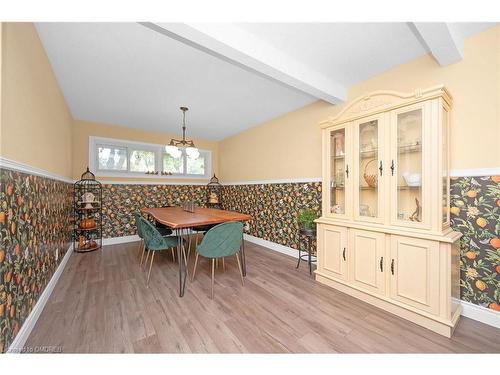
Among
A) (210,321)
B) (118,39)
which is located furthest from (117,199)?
(210,321)

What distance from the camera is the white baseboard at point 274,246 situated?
10.4 feet

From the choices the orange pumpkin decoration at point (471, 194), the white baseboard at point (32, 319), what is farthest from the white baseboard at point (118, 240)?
the orange pumpkin decoration at point (471, 194)

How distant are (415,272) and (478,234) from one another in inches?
24.1

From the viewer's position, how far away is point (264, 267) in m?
2.73

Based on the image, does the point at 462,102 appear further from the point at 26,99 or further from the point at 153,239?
the point at 26,99

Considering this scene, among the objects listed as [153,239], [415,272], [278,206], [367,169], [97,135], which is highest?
[97,135]

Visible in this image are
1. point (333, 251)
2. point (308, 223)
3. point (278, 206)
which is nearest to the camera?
point (333, 251)

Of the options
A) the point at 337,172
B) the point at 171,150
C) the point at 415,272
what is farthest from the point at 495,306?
the point at 171,150

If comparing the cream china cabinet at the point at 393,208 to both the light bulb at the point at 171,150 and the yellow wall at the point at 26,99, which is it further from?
the yellow wall at the point at 26,99

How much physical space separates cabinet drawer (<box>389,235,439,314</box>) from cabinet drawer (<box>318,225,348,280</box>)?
1.43 feet

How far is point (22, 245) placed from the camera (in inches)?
52.7

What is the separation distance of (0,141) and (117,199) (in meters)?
3.15

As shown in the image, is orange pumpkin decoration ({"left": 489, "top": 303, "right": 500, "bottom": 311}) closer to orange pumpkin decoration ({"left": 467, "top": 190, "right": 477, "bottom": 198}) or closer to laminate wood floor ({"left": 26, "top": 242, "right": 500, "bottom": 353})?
laminate wood floor ({"left": 26, "top": 242, "right": 500, "bottom": 353})
